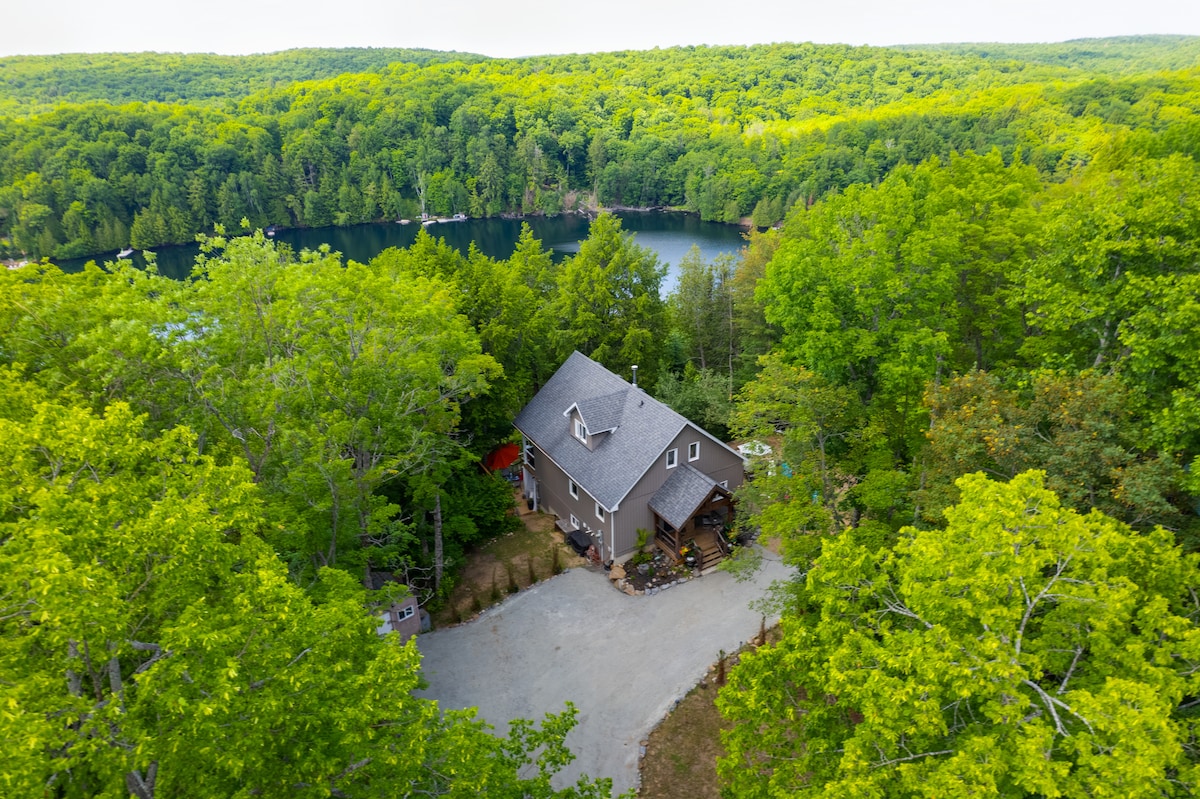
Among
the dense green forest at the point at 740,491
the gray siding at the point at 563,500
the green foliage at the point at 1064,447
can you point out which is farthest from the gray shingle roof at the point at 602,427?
the green foliage at the point at 1064,447

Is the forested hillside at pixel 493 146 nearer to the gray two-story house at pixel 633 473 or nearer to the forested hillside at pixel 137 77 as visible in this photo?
the forested hillside at pixel 137 77

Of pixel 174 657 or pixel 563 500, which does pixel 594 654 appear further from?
pixel 174 657

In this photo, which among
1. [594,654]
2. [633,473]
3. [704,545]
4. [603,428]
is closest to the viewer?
[594,654]

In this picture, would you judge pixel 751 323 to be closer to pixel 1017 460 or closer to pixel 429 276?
pixel 429 276

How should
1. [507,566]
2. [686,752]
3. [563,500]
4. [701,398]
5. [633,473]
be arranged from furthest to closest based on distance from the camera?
[701,398], [563,500], [507,566], [633,473], [686,752]

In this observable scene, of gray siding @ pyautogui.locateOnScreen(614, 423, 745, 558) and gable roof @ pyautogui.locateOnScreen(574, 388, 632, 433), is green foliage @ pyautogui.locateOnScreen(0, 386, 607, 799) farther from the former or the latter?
gable roof @ pyautogui.locateOnScreen(574, 388, 632, 433)

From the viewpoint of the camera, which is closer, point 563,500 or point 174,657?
point 174,657

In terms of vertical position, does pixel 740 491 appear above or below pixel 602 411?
below

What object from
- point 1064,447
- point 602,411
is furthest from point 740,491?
point 1064,447
